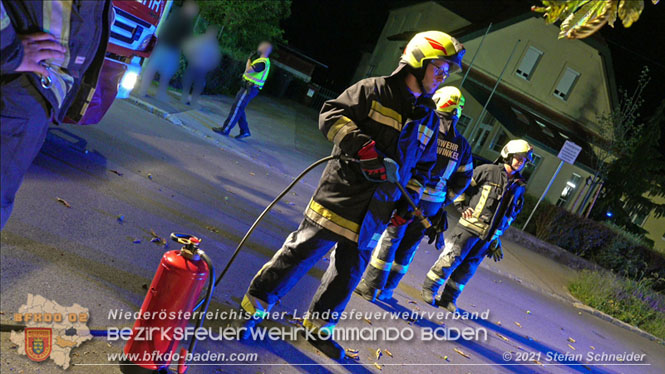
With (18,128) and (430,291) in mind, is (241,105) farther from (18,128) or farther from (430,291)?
(18,128)

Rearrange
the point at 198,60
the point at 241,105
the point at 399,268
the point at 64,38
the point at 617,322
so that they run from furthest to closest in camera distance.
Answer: the point at 198,60
the point at 241,105
the point at 617,322
the point at 399,268
the point at 64,38

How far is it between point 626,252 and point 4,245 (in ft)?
54.4

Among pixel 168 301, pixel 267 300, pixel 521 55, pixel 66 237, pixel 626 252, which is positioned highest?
pixel 521 55

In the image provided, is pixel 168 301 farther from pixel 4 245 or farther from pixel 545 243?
pixel 545 243

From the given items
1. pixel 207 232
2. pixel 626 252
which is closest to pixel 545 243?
pixel 626 252

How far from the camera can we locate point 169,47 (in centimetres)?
1283

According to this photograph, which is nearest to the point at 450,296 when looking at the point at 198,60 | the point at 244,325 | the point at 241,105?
the point at 244,325

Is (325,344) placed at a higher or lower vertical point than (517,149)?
lower

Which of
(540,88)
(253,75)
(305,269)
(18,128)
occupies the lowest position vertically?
(305,269)

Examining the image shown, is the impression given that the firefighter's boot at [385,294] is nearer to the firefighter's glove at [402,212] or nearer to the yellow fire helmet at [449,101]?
the firefighter's glove at [402,212]

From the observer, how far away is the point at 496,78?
84.6 ft

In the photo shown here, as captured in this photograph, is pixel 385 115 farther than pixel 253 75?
No

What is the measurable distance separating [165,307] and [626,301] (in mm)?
11519

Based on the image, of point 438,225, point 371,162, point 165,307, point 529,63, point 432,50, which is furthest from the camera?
point 529,63
